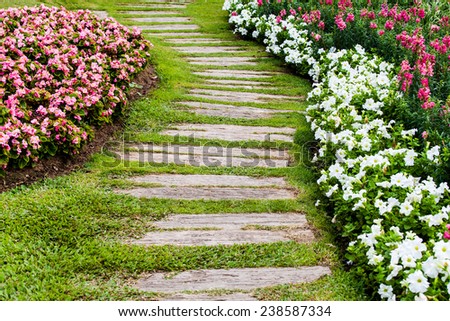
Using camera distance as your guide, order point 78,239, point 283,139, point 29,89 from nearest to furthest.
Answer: point 78,239, point 29,89, point 283,139

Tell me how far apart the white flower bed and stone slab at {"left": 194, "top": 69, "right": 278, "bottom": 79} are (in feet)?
3.55

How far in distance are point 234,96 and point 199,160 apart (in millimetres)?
1742

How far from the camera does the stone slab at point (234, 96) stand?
695 centimetres

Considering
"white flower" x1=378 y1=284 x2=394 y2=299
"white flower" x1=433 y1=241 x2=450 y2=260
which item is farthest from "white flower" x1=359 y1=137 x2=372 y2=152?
"white flower" x1=378 y1=284 x2=394 y2=299

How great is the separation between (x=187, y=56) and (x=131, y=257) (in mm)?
4910

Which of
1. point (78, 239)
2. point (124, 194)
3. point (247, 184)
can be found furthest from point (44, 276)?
point (247, 184)

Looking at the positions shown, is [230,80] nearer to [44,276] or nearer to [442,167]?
[442,167]

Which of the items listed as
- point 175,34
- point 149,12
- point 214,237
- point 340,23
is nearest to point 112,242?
point 214,237

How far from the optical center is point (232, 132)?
611 cm

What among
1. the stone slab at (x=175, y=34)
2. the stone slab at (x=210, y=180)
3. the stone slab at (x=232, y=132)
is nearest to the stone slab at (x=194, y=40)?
the stone slab at (x=175, y=34)

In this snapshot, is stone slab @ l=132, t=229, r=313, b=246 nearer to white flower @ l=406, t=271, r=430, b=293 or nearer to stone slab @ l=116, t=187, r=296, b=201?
stone slab @ l=116, t=187, r=296, b=201

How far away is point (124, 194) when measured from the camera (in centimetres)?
481

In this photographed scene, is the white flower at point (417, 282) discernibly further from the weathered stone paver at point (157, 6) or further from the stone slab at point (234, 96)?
the weathered stone paver at point (157, 6)

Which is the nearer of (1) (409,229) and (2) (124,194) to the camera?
(1) (409,229)
